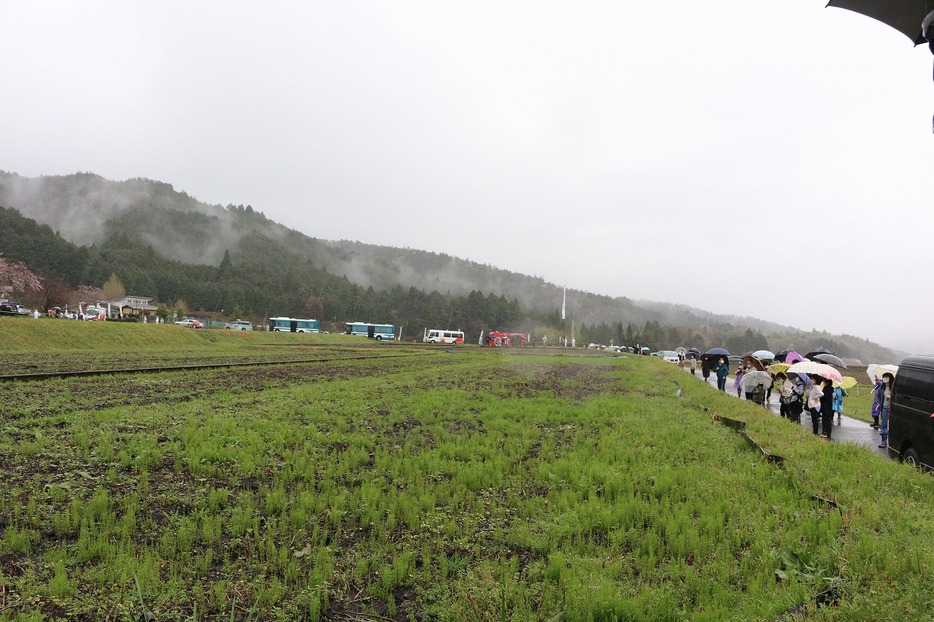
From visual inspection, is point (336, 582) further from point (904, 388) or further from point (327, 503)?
point (904, 388)

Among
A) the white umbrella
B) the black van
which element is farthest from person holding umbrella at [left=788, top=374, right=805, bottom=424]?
the black van

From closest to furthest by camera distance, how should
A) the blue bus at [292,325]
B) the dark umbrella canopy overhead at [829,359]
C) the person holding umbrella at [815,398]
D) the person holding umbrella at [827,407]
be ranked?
1. the person holding umbrella at [827,407]
2. the person holding umbrella at [815,398]
3. the dark umbrella canopy overhead at [829,359]
4. the blue bus at [292,325]

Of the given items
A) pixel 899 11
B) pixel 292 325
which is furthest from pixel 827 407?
pixel 292 325

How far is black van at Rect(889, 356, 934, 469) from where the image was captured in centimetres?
834

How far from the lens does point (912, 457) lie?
8.88m

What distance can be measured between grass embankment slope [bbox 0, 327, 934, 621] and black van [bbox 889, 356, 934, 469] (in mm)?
668

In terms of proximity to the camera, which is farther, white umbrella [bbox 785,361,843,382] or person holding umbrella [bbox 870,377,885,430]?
person holding umbrella [bbox 870,377,885,430]

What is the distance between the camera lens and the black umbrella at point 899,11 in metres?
3.09

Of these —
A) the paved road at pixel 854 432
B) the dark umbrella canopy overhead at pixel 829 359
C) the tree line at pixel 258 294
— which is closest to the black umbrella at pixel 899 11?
the paved road at pixel 854 432

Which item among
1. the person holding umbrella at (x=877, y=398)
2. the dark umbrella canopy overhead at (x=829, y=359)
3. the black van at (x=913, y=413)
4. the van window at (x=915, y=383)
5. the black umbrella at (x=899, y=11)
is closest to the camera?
the black umbrella at (x=899, y=11)

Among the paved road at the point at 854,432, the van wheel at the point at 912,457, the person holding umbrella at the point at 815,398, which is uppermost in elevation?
the person holding umbrella at the point at 815,398

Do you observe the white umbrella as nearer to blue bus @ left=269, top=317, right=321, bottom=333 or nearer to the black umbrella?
the black umbrella

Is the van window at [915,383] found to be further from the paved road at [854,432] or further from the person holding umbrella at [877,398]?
the person holding umbrella at [877,398]

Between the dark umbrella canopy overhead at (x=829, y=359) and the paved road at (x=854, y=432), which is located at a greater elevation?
the dark umbrella canopy overhead at (x=829, y=359)
